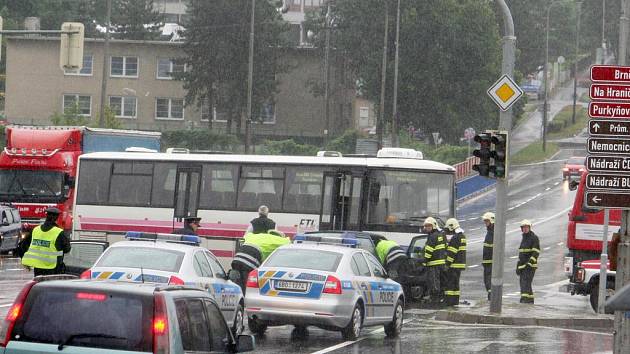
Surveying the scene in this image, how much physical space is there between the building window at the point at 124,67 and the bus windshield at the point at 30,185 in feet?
173

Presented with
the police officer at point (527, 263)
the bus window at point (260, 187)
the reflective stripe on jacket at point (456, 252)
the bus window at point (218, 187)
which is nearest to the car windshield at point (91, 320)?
the reflective stripe on jacket at point (456, 252)

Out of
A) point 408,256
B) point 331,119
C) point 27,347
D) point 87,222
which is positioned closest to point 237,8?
point 331,119

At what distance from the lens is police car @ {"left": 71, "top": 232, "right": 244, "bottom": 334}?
1731 centimetres

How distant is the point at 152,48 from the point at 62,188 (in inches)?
2166

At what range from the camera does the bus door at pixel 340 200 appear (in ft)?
104

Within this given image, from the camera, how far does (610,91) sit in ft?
46.5

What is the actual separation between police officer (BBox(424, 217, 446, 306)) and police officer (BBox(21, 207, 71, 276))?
1009 cm

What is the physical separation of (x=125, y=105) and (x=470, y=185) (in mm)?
31709

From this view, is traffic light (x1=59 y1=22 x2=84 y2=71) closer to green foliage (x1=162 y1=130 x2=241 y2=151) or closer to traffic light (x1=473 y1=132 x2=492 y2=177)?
traffic light (x1=473 y1=132 x2=492 y2=177)

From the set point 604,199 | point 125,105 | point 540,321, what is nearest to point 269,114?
point 125,105

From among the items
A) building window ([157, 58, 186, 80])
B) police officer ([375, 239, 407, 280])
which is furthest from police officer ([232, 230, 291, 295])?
building window ([157, 58, 186, 80])

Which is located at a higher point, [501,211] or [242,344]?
[501,211]

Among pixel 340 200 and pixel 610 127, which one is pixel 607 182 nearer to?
pixel 610 127

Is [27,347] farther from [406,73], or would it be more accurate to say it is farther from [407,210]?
[406,73]
